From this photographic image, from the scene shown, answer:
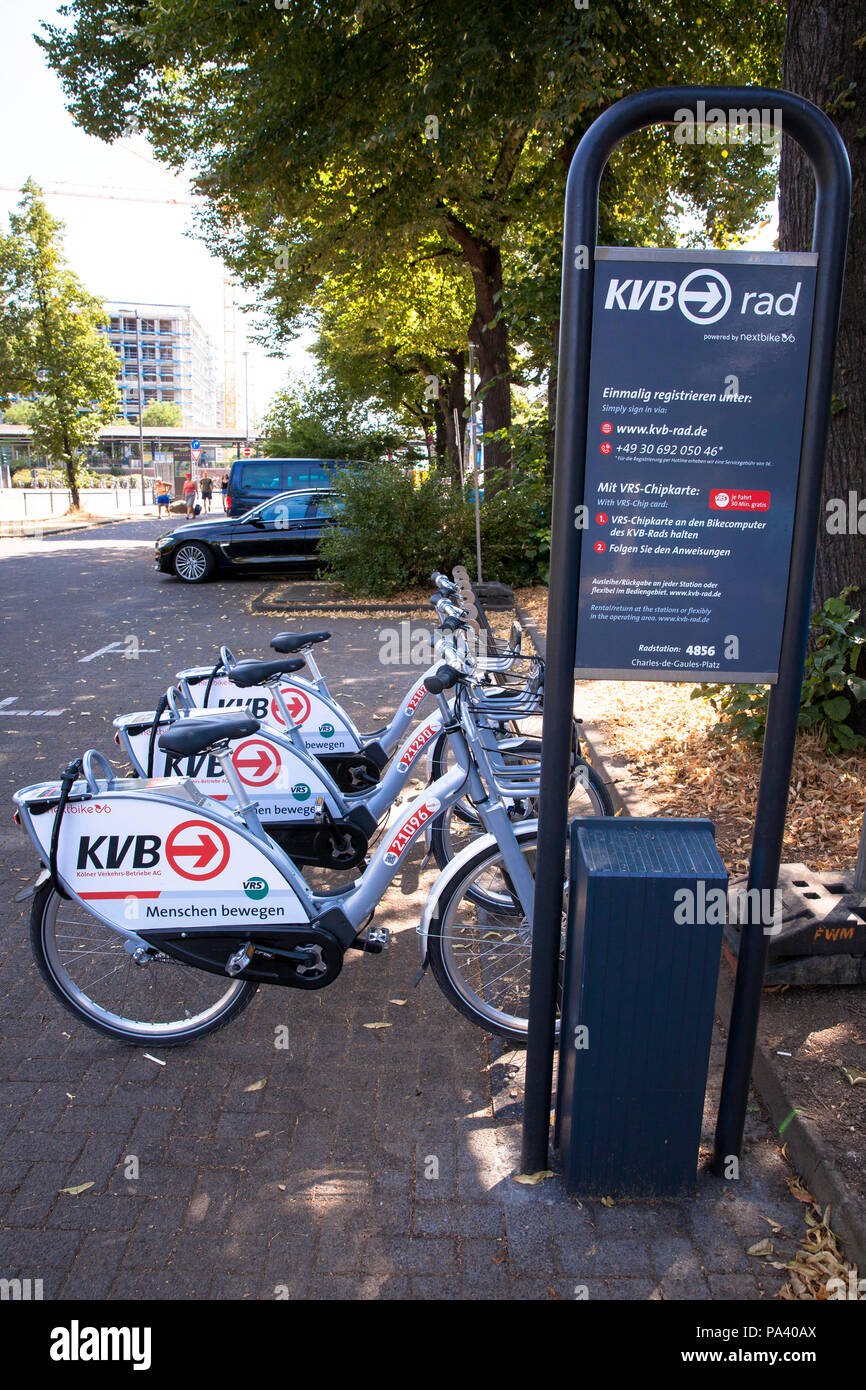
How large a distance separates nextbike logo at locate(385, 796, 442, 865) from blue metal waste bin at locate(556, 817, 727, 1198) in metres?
0.69

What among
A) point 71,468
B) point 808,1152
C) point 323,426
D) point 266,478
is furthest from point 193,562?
point 323,426

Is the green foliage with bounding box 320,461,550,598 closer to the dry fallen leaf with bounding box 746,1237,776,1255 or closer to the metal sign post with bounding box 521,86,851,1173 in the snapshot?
the metal sign post with bounding box 521,86,851,1173

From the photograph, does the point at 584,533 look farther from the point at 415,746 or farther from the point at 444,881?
the point at 415,746

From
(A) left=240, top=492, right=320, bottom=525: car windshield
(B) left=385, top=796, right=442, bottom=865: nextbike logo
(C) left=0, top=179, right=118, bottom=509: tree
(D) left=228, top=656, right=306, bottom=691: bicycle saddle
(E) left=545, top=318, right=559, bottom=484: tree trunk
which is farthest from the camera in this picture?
(C) left=0, top=179, right=118, bottom=509: tree

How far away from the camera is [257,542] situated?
15.9m

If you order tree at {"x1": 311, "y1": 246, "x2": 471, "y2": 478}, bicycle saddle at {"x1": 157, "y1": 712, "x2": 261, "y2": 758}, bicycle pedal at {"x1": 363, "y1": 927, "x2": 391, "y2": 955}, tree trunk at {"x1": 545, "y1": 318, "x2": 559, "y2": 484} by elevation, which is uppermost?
tree at {"x1": 311, "y1": 246, "x2": 471, "y2": 478}

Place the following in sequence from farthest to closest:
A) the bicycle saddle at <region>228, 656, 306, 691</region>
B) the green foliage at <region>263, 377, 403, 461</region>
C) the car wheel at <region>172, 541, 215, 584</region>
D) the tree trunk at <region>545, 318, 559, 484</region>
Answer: the green foliage at <region>263, 377, 403, 461</region>
the car wheel at <region>172, 541, 215, 584</region>
the tree trunk at <region>545, 318, 559, 484</region>
the bicycle saddle at <region>228, 656, 306, 691</region>

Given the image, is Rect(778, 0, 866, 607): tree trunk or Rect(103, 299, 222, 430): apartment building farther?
Rect(103, 299, 222, 430): apartment building

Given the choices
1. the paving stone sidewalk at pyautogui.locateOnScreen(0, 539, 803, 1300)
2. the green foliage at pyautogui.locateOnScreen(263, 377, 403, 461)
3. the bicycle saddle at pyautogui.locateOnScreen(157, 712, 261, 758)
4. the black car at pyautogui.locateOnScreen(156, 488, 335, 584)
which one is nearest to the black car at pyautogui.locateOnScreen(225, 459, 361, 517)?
the black car at pyautogui.locateOnScreen(156, 488, 335, 584)

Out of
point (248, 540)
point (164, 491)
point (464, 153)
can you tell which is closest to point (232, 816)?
point (464, 153)

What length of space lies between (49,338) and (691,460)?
30871mm

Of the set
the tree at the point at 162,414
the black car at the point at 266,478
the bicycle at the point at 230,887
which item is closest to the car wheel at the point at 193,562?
the black car at the point at 266,478

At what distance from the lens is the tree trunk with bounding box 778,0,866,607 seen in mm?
4926
